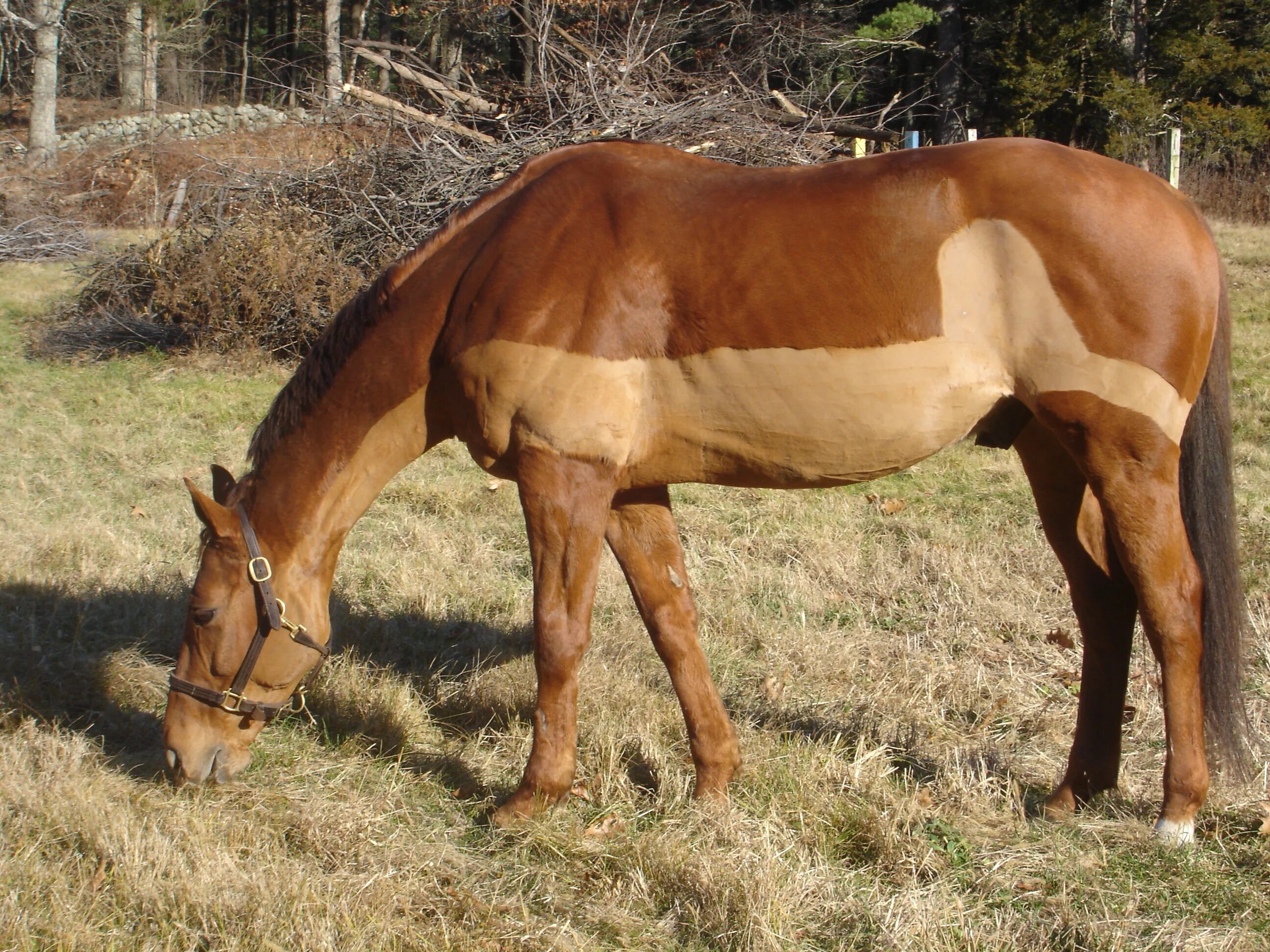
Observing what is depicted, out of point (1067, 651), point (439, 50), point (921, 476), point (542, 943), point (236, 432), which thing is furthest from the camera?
point (439, 50)

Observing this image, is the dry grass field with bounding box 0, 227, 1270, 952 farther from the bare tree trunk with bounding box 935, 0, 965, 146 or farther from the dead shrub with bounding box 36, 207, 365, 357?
the bare tree trunk with bounding box 935, 0, 965, 146

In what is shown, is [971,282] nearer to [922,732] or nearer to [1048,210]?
[1048,210]

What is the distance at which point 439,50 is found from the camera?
92.4 feet

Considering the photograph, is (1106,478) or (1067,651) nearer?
(1106,478)

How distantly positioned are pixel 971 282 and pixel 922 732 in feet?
5.60

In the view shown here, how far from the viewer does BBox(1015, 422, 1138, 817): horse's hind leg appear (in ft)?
10.2

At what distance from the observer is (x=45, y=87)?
19922mm

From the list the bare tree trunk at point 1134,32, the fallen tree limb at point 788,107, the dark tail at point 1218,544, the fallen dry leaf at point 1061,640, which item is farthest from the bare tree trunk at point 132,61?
the dark tail at point 1218,544

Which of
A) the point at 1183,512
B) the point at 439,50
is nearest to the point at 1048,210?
the point at 1183,512

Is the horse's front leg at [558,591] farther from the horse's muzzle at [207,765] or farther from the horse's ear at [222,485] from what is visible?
the horse's ear at [222,485]

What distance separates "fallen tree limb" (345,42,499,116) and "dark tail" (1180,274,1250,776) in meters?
8.34

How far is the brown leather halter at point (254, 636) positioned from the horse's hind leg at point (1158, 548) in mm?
2254

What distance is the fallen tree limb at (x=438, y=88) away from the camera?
9805 millimetres

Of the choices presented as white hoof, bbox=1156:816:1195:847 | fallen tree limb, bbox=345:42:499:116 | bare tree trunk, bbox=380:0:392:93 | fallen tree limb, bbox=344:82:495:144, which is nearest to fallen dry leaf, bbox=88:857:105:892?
white hoof, bbox=1156:816:1195:847
